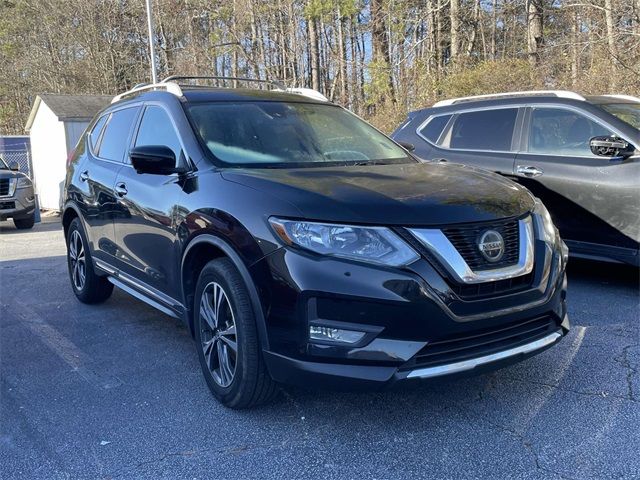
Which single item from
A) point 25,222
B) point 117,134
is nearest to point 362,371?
point 117,134

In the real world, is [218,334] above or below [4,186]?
below

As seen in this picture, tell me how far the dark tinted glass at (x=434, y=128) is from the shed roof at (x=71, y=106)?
13789mm

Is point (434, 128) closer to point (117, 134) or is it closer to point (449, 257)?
point (117, 134)

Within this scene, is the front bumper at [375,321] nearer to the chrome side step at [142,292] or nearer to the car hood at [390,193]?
the car hood at [390,193]

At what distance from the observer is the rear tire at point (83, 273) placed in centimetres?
541

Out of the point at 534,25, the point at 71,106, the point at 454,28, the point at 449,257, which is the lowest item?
the point at 449,257

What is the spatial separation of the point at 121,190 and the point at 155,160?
102cm

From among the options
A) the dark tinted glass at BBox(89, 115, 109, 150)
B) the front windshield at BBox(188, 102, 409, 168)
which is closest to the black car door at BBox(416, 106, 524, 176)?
the front windshield at BBox(188, 102, 409, 168)

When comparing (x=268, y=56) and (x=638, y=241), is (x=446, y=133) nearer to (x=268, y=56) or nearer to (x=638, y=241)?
(x=638, y=241)

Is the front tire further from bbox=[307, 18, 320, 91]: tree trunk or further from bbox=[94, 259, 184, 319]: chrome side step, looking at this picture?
bbox=[307, 18, 320, 91]: tree trunk

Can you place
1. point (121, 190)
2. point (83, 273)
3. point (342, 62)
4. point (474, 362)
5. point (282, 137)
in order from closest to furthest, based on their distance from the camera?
point (474, 362) < point (282, 137) < point (121, 190) < point (83, 273) < point (342, 62)

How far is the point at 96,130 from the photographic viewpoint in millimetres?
5621

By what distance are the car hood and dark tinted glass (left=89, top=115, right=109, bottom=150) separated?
2.62 m

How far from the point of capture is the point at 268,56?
86.4 ft
